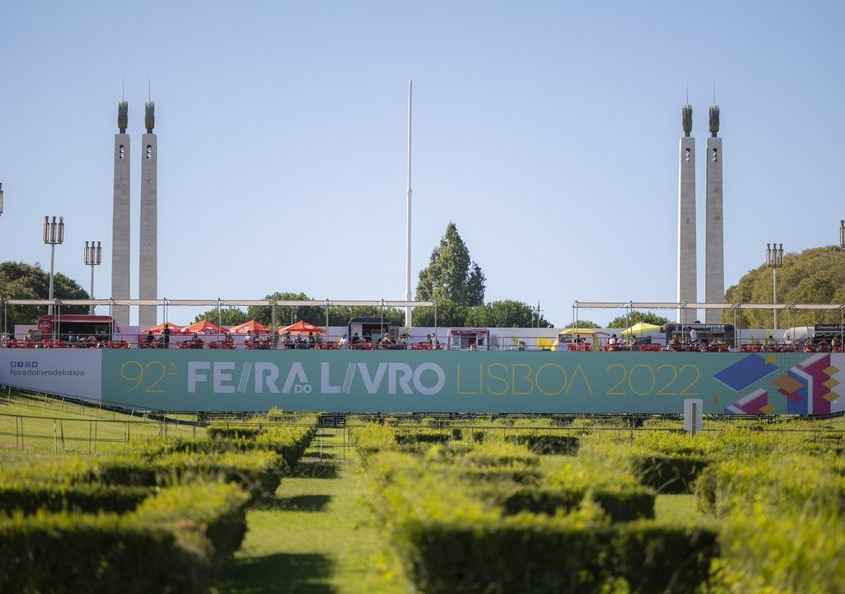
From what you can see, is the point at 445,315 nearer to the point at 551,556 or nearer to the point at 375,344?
the point at 375,344

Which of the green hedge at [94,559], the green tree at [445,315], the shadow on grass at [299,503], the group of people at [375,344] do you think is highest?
the green tree at [445,315]

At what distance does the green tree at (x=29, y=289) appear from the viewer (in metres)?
83.1

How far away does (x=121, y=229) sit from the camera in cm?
6512

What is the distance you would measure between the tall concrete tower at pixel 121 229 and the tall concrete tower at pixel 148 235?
95 centimetres

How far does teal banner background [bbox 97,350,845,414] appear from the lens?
5088 cm

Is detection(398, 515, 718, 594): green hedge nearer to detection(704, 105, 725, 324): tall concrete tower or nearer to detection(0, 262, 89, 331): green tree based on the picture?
detection(704, 105, 725, 324): tall concrete tower

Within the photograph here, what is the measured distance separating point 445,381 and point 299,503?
29294 mm

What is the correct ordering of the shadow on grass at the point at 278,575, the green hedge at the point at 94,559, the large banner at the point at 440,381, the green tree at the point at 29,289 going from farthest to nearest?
the green tree at the point at 29,289, the large banner at the point at 440,381, the shadow on grass at the point at 278,575, the green hedge at the point at 94,559

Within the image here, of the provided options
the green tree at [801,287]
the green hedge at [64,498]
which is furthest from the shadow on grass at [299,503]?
the green tree at [801,287]

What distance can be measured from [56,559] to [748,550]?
717 cm

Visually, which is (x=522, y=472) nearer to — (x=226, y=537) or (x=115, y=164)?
(x=226, y=537)

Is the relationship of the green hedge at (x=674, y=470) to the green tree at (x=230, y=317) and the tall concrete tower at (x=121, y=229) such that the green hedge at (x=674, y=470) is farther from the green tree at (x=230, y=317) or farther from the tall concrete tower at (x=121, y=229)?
the green tree at (x=230, y=317)

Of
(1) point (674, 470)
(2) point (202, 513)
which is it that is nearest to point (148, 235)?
(1) point (674, 470)

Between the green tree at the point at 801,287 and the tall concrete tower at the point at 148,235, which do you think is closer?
the tall concrete tower at the point at 148,235
